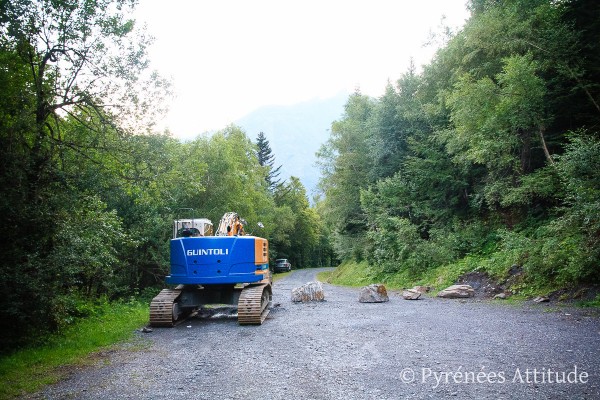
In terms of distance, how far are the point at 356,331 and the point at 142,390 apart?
449 cm

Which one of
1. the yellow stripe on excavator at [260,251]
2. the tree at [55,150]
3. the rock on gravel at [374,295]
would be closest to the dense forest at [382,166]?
the tree at [55,150]

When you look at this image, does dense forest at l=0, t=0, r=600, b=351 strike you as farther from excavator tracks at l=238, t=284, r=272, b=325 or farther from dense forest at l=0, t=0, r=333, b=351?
excavator tracks at l=238, t=284, r=272, b=325

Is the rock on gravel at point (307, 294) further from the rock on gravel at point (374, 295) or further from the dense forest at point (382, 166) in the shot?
the dense forest at point (382, 166)

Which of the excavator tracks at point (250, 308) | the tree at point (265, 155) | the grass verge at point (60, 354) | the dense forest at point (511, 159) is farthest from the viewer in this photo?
the tree at point (265, 155)

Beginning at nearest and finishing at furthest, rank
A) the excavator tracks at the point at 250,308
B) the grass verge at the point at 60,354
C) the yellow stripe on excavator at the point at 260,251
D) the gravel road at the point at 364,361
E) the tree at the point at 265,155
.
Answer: the gravel road at the point at 364,361, the grass verge at the point at 60,354, the excavator tracks at the point at 250,308, the yellow stripe on excavator at the point at 260,251, the tree at the point at 265,155

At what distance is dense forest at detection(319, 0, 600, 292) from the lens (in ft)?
34.6

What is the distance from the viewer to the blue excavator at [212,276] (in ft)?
30.9

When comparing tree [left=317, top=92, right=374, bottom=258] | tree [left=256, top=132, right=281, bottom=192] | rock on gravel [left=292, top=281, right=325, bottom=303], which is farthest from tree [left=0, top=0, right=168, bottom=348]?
tree [left=256, top=132, right=281, bottom=192]

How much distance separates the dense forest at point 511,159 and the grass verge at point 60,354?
1090 centimetres

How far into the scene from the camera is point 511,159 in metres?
13.9

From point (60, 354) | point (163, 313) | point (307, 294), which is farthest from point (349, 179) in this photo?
point (60, 354)

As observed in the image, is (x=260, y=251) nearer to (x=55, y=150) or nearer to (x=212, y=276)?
(x=212, y=276)

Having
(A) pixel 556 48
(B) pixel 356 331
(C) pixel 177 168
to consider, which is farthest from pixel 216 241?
(A) pixel 556 48

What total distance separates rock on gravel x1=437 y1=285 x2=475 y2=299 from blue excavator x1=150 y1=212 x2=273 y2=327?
670 cm
